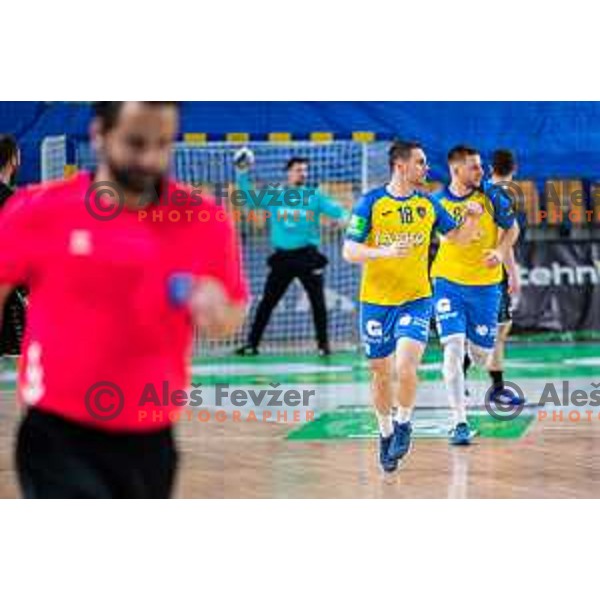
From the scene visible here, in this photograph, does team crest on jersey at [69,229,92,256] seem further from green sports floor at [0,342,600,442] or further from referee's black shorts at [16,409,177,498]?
green sports floor at [0,342,600,442]

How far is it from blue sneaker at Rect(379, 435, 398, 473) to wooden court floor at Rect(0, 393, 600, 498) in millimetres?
76

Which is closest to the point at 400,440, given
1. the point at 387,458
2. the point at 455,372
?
the point at 387,458

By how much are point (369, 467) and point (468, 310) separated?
151 cm

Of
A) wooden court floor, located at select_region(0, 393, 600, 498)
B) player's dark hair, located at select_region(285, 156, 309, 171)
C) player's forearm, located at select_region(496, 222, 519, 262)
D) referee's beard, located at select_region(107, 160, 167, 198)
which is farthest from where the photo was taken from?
player's dark hair, located at select_region(285, 156, 309, 171)

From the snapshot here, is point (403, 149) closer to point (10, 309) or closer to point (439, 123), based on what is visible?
point (10, 309)

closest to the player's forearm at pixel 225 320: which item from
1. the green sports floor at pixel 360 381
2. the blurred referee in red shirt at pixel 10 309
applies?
the blurred referee in red shirt at pixel 10 309

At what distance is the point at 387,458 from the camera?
33.0ft

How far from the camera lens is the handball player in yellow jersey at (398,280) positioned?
977cm

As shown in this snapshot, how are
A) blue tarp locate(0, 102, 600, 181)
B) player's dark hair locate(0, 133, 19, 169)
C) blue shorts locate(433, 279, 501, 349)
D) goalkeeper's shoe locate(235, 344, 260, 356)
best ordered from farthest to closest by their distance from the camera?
goalkeeper's shoe locate(235, 344, 260, 356)
blue tarp locate(0, 102, 600, 181)
blue shorts locate(433, 279, 501, 349)
player's dark hair locate(0, 133, 19, 169)

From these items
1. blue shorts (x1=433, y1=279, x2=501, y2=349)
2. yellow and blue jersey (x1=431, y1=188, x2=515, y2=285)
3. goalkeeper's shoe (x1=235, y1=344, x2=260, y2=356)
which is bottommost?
goalkeeper's shoe (x1=235, y1=344, x2=260, y2=356)

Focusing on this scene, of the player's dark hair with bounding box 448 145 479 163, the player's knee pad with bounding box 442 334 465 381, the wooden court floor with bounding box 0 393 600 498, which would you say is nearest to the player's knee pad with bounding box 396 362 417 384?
the wooden court floor with bounding box 0 393 600 498

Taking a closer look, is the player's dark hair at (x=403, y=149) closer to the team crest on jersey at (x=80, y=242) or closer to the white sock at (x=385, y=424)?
the white sock at (x=385, y=424)

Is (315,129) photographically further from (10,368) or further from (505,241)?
(505,241)

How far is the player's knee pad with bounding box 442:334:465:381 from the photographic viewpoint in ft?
35.9
